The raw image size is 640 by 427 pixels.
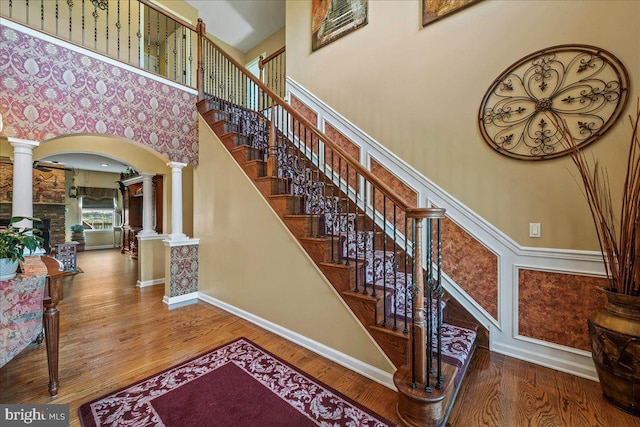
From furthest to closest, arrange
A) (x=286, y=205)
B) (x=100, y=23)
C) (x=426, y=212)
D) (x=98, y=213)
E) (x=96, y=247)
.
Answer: (x=98, y=213), (x=96, y=247), (x=100, y=23), (x=286, y=205), (x=426, y=212)

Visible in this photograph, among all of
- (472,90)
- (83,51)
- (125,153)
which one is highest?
(83,51)

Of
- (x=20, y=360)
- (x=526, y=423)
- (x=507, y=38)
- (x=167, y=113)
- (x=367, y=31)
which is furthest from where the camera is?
(x=167, y=113)

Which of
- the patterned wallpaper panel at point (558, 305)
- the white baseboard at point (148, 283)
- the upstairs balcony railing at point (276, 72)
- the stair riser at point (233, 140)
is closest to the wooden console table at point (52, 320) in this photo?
the stair riser at point (233, 140)

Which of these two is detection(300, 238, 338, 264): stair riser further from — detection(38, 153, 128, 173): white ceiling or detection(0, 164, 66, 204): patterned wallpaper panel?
detection(0, 164, 66, 204): patterned wallpaper panel

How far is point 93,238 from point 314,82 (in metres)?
10.1

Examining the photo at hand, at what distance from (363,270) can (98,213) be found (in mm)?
11361

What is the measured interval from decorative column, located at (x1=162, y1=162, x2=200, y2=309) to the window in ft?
27.5

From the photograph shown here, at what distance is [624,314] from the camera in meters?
1.59

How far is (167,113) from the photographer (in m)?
3.41

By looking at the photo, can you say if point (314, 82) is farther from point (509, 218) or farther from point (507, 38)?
point (509, 218)

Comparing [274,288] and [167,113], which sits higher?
[167,113]

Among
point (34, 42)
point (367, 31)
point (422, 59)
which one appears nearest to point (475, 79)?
point (422, 59)

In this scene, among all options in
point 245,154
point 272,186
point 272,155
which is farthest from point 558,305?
point 245,154

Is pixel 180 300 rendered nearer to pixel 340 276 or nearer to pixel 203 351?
pixel 203 351
